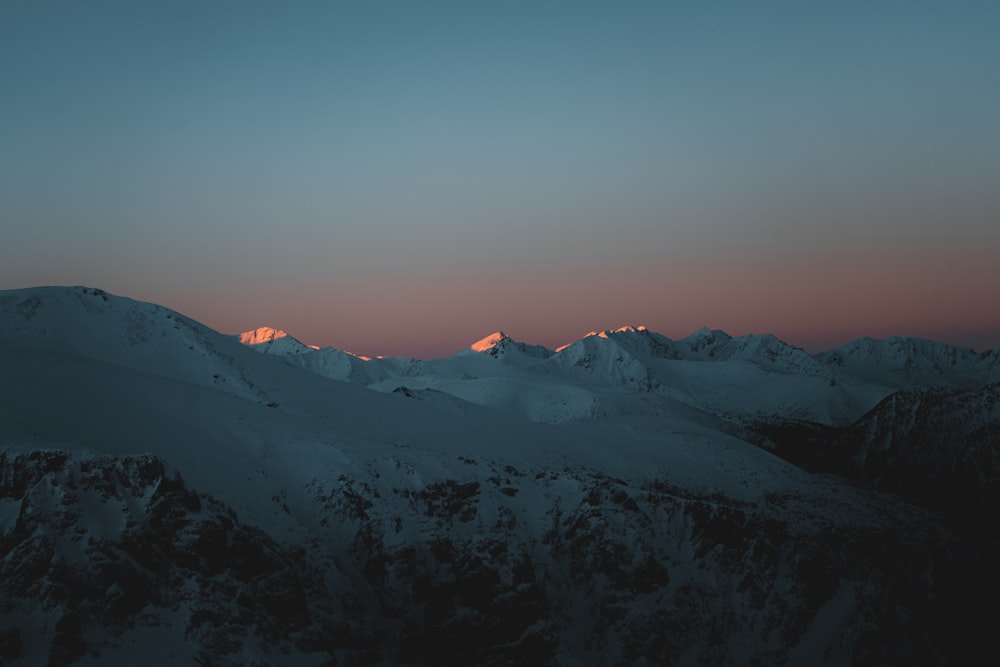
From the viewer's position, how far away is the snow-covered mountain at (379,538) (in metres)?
41.6

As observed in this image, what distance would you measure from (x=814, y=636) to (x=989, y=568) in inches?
995

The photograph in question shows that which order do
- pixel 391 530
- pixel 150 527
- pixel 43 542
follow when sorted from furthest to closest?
pixel 391 530, pixel 150 527, pixel 43 542

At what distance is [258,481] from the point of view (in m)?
55.5

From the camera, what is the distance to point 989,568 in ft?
224

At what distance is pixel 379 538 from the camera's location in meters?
53.1

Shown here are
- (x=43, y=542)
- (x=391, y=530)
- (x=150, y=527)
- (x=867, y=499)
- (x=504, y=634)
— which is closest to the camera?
(x=43, y=542)

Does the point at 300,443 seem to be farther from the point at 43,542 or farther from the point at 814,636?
the point at 814,636

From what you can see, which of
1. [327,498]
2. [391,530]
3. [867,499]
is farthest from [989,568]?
[327,498]

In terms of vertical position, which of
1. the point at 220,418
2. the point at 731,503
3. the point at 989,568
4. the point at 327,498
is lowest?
the point at 989,568

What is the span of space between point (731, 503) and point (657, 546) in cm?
1665

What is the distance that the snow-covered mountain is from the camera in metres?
41.6

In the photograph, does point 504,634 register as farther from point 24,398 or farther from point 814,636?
point 24,398

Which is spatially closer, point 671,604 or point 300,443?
point 671,604

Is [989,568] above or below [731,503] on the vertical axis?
below
